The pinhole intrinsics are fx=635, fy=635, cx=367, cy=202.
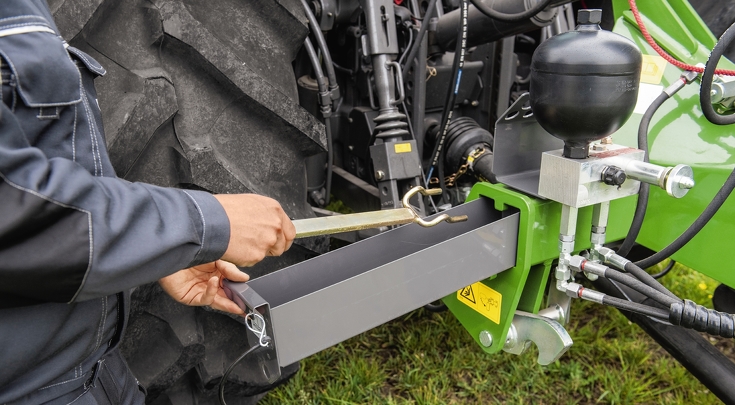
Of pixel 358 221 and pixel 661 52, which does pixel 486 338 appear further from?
pixel 661 52

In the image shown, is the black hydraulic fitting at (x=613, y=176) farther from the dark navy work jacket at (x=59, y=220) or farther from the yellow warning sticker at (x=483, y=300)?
the dark navy work jacket at (x=59, y=220)

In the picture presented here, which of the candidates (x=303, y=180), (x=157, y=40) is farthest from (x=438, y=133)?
(x=157, y=40)

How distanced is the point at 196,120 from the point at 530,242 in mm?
549

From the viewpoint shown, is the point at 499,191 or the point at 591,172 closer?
the point at 591,172

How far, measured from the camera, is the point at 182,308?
108 cm

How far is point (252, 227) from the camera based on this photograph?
2.60 feet

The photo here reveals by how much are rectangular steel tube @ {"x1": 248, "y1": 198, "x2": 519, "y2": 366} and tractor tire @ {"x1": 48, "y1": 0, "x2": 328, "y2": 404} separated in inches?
9.8

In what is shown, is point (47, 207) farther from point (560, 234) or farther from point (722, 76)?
point (722, 76)

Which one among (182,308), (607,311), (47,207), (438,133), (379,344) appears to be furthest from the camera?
(607,311)

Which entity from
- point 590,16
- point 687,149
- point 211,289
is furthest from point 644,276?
point 211,289

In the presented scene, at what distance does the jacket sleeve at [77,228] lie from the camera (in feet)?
1.98

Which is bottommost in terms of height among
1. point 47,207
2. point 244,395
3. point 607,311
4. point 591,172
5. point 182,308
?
point 607,311

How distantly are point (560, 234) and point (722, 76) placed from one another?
1.16 feet

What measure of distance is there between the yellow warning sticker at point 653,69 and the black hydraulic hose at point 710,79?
0.16 meters
